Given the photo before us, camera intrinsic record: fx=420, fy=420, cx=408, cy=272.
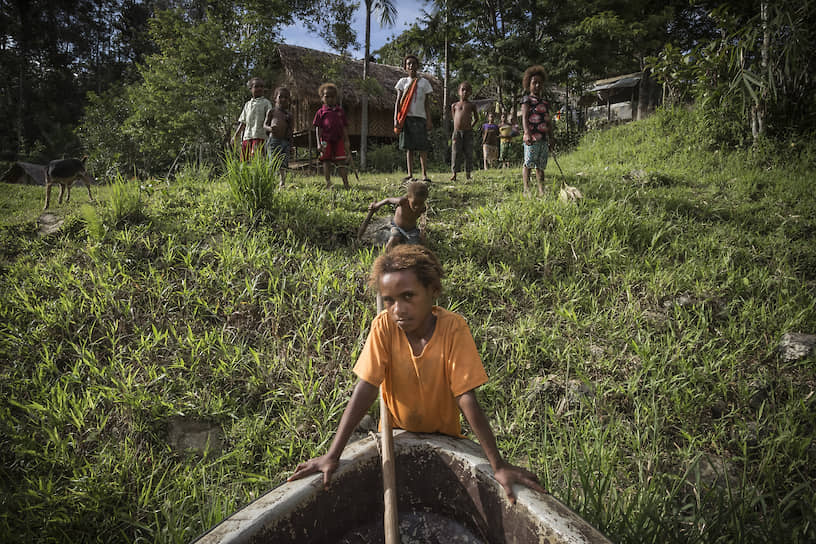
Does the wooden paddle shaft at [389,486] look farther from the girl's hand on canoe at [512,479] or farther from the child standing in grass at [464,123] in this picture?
the child standing in grass at [464,123]

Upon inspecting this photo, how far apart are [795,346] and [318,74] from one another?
12002 millimetres

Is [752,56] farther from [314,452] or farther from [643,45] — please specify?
[314,452]

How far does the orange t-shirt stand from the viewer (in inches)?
53.9

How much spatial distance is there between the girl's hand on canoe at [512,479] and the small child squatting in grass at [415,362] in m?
0.10

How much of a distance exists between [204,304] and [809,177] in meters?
7.03

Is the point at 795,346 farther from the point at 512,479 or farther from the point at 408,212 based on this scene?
the point at 408,212

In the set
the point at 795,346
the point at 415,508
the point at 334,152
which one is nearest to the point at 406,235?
the point at 415,508

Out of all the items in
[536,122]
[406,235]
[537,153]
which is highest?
[536,122]

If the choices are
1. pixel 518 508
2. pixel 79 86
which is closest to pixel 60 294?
pixel 518 508

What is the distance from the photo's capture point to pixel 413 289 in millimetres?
1349

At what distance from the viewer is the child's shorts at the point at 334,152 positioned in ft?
18.7

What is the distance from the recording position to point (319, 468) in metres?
1.21

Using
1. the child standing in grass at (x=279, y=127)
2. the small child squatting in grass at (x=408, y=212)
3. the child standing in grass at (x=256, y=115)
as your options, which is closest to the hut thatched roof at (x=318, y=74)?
the child standing in grass at (x=256, y=115)

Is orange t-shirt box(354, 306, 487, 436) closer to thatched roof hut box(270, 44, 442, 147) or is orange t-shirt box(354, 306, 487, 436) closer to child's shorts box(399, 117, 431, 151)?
child's shorts box(399, 117, 431, 151)
